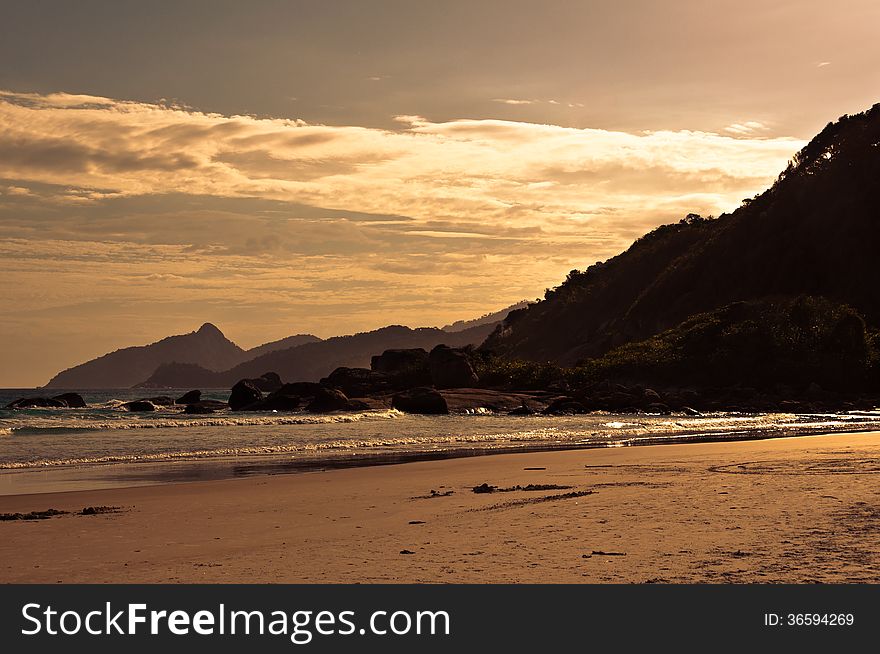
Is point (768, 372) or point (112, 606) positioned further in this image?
point (768, 372)

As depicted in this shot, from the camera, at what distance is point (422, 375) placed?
9550 cm

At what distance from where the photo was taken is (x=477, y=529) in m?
13.1

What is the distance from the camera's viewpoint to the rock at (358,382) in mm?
90625

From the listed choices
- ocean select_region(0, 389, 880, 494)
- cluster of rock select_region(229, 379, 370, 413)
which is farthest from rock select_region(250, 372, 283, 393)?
ocean select_region(0, 389, 880, 494)

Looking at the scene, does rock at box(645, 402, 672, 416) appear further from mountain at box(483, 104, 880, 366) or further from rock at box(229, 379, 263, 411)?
mountain at box(483, 104, 880, 366)

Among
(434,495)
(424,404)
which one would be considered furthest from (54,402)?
(434,495)

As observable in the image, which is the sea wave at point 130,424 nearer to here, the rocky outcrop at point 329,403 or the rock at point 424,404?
the rock at point 424,404

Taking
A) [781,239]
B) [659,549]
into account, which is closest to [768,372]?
[781,239]

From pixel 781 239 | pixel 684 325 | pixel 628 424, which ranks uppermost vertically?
pixel 781 239

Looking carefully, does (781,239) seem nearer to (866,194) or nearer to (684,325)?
(866,194)

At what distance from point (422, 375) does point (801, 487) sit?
79698mm

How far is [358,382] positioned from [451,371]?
9.39 meters

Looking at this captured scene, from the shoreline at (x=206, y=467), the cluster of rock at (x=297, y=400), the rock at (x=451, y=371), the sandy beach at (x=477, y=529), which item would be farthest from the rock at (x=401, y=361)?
the sandy beach at (x=477, y=529)

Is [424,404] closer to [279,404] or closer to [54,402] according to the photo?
[279,404]
